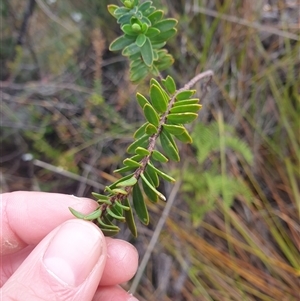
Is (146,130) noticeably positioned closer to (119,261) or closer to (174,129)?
(174,129)

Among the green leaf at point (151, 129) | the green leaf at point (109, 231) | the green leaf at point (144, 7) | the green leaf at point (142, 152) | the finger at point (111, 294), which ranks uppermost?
the green leaf at point (144, 7)

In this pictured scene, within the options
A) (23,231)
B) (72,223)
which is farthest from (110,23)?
(72,223)

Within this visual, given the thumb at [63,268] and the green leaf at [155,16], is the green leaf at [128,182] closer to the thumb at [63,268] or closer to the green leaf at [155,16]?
the thumb at [63,268]

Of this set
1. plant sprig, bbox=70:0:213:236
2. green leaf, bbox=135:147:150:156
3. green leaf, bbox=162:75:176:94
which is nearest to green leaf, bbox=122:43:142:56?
plant sprig, bbox=70:0:213:236

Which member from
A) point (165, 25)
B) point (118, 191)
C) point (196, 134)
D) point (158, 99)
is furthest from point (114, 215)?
point (196, 134)

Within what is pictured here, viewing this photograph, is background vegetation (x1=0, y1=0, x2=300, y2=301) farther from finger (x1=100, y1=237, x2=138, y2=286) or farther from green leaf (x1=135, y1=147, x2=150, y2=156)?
green leaf (x1=135, y1=147, x2=150, y2=156)

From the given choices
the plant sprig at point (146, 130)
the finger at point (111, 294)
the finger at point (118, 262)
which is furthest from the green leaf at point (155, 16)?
the finger at point (111, 294)
